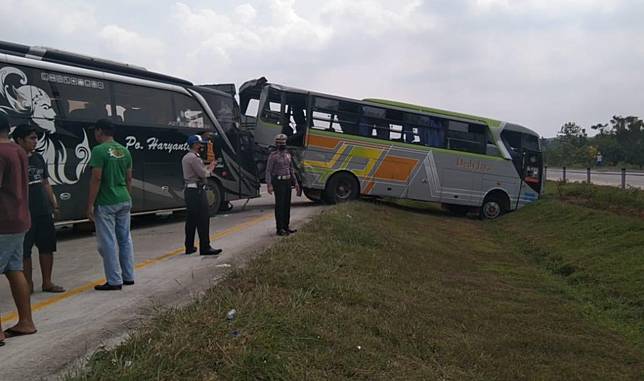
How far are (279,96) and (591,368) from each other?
10.9m

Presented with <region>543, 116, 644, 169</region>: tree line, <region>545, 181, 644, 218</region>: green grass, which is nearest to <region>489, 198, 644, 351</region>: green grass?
<region>545, 181, 644, 218</region>: green grass

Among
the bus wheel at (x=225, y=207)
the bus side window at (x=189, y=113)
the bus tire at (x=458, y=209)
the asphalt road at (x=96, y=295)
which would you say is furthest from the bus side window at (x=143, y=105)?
the bus tire at (x=458, y=209)

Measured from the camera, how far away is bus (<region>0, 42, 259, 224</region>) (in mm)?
8492

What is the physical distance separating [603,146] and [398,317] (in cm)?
7012

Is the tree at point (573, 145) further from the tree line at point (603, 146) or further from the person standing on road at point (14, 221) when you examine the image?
the person standing on road at point (14, 221)

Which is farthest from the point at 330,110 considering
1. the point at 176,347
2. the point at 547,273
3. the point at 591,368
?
the point at 176,347

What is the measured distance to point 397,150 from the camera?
14945 mm

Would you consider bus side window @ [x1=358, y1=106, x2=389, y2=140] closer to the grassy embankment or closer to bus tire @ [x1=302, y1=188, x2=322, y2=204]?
bus tire @ [x1=302, y1=188, x2=322, y2=204]

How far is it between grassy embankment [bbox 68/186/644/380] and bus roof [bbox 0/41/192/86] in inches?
203

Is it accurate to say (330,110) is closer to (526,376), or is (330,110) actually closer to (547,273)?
(547,273)

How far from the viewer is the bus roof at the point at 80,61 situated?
9586mm

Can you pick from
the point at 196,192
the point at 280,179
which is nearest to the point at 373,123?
the point at 280,179

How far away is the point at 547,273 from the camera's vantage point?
916 cm

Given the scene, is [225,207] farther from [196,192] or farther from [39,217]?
[39,217]
